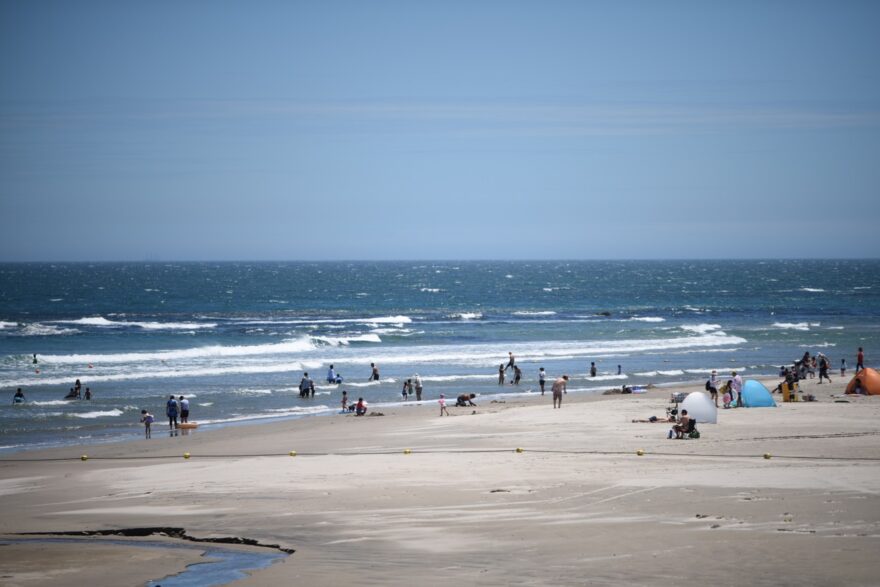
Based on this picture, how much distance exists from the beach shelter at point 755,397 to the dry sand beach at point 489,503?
6.64 ft

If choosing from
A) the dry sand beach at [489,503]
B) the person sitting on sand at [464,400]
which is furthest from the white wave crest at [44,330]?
the dry sand beach at [489,503]

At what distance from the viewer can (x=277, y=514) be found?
15.7 metres

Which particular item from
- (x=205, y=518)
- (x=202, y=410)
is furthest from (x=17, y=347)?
(x=205, y=518)

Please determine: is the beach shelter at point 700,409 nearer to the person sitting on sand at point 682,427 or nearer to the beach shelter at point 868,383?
the person sitting on sand at point 682,427

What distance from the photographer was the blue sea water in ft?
114

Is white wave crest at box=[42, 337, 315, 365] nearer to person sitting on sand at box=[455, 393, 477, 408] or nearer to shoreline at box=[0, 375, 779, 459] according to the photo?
shoreline at box=[0, 375, 779, 459]

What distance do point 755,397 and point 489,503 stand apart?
15030 mm

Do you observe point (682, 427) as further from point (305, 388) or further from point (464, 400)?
point (305, 388)

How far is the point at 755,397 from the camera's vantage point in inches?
1107

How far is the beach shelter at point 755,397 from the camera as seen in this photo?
1104 inches

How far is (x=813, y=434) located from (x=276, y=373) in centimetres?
2682

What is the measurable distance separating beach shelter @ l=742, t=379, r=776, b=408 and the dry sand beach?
2.02 m

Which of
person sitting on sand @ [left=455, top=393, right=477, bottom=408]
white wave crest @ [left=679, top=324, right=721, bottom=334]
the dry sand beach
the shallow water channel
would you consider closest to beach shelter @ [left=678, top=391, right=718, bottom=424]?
the dry sand beach

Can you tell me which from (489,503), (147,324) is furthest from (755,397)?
(147,324)
